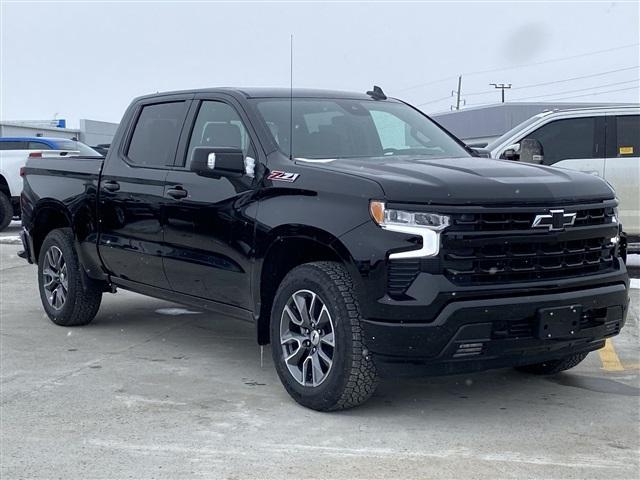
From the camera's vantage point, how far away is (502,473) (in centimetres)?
387

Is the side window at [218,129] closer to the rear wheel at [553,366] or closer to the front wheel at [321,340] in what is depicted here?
the front wheel at [321,340]

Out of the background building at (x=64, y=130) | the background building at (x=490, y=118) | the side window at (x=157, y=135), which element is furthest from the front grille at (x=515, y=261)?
the background building at (x=64, y=130)

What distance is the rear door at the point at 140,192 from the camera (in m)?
6.01

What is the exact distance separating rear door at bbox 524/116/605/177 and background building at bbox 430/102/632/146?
71.4ft

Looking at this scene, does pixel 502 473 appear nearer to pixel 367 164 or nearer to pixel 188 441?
pixel 188 441

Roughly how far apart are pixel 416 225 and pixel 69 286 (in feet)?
12.4

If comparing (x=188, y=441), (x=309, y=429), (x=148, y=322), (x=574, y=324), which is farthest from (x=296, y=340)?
(x=148, y=322)

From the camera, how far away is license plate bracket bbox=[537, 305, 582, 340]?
4371mm

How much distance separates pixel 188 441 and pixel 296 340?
0.88m

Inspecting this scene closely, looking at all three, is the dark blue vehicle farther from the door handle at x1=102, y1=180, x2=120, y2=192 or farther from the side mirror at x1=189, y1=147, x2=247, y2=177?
the side mirror at x1=189, y1=147, x2=247, y2=177

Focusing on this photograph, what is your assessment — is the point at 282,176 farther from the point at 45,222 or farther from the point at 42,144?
the point at 42,144

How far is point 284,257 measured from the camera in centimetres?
508

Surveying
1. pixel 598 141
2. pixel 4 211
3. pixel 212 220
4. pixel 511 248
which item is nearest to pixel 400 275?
pixel 511 248

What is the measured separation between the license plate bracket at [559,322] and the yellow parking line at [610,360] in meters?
1.49
